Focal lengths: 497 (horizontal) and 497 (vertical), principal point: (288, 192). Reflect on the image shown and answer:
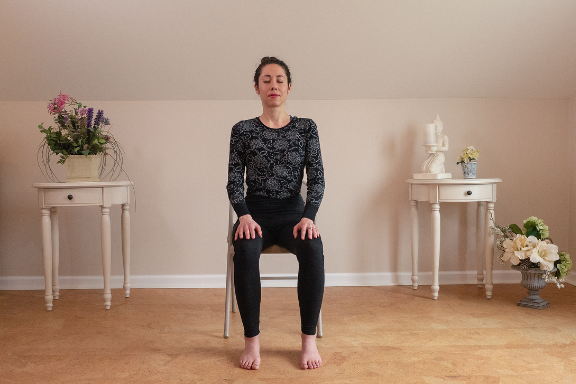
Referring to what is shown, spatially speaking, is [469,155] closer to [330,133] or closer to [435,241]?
[435,241]

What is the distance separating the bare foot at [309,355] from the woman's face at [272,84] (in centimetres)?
93

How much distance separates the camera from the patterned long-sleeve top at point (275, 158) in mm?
2059

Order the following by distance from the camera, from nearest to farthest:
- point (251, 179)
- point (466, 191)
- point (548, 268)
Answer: point (251, 179) < point (548, 268) < point (466, 191)

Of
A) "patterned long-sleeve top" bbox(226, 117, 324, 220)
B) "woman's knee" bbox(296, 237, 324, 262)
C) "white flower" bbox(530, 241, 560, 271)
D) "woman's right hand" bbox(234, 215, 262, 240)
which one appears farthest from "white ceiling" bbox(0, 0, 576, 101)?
"woman's knee" bbox(296, 237, 324, 262)

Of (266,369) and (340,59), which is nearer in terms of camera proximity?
(266,369)

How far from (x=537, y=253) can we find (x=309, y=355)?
4.85 feet

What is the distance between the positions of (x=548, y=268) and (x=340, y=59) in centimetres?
160

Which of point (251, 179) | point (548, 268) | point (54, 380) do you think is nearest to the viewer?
point (54, 380)

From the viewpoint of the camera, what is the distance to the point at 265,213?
2.06 m

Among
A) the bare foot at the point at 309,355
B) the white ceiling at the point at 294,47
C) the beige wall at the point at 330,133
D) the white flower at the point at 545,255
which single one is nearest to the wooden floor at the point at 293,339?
the bare foot at the point at 309,355

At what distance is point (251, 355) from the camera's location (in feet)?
5.91

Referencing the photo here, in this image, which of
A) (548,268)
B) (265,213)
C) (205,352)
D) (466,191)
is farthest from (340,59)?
(205,352)

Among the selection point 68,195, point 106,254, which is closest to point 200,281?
point 106,254

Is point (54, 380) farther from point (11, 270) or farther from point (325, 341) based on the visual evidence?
point (11, 270)
